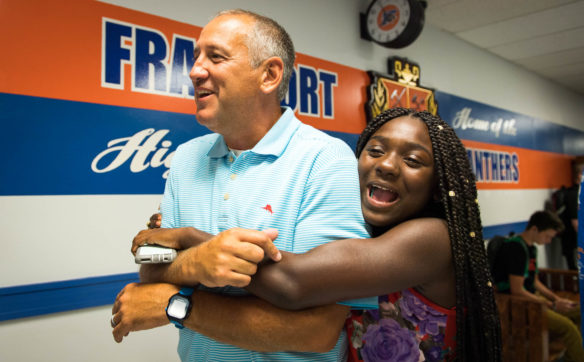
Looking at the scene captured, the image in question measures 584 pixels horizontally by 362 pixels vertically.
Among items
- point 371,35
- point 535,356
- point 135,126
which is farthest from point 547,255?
point 135,126

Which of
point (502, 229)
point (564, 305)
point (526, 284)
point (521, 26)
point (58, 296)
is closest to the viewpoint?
point (58, 296)

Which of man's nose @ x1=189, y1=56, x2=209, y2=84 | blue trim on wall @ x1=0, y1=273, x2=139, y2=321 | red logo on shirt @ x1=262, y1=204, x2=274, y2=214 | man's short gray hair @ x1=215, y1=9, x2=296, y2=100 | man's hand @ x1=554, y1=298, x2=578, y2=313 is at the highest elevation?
man's short gray hair @ x1=215, y1=9, x2=296, y2=100

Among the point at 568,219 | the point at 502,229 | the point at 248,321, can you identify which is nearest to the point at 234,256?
the point at 248,321

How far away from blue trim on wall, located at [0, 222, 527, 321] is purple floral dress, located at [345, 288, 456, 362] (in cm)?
147

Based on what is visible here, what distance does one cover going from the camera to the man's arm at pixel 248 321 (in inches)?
35.6

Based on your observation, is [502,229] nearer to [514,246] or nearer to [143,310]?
[514,246]

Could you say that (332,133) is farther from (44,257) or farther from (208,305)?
(208,305)

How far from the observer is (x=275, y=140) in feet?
3.73

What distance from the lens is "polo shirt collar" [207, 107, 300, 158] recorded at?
3.63ft

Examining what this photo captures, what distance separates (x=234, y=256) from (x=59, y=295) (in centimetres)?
149

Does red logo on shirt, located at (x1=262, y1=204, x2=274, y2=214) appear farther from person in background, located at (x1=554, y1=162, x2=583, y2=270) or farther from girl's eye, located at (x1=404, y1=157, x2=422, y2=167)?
person in background, located at (x1=554, y1=162, x2=583, y2=270)

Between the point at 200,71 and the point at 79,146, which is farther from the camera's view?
the point at 79,146

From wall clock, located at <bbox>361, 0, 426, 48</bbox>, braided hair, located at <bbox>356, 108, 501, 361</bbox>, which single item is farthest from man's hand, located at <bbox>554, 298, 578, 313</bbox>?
braided hair, located at <bbox>356, 108, 501, 361</bbox>

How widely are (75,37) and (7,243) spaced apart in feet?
3.50
